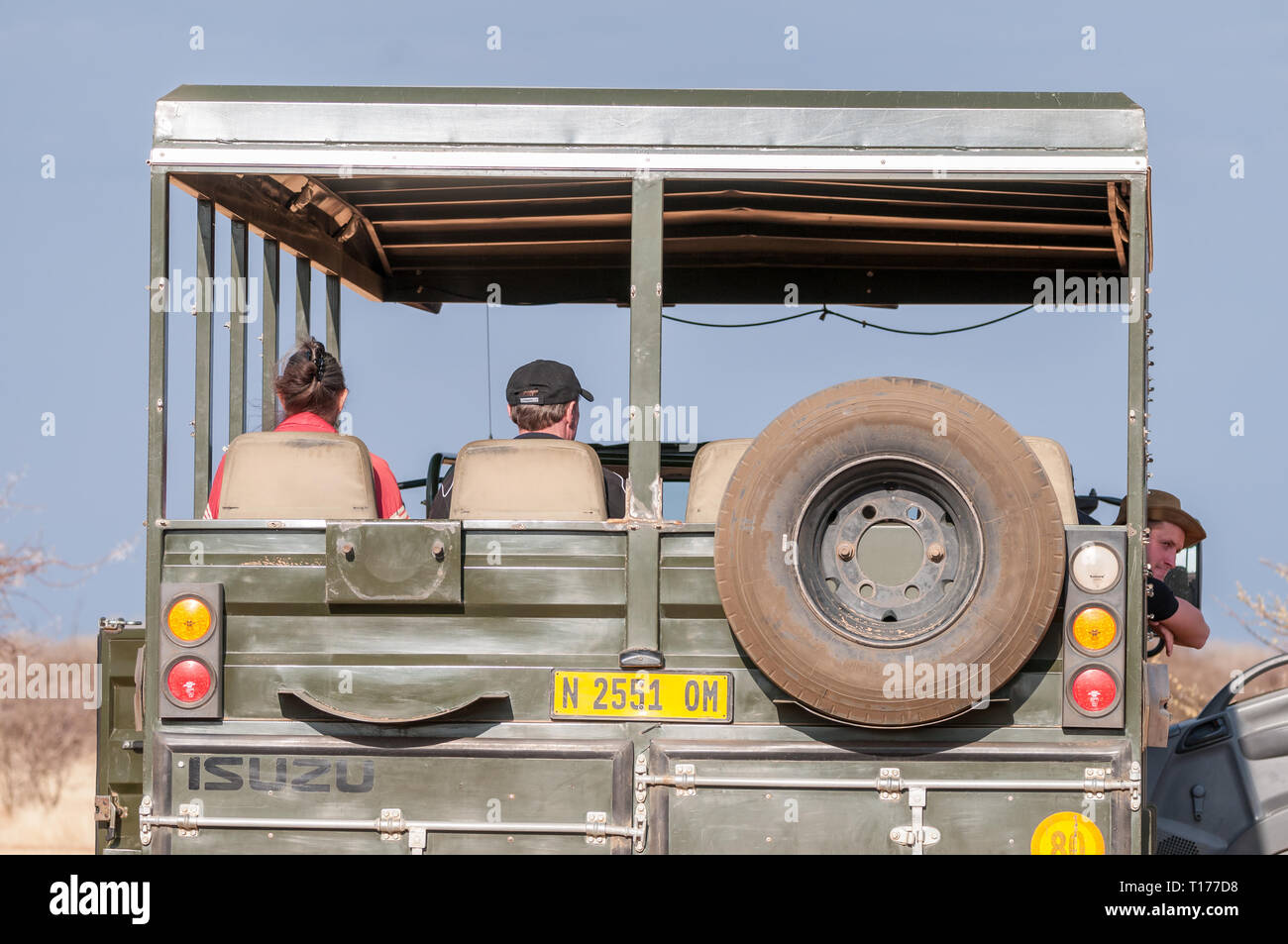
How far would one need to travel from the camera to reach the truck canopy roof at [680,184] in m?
4.31

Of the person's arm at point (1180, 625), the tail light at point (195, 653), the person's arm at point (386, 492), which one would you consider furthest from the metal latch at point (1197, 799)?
the tail light at point (195, 653)

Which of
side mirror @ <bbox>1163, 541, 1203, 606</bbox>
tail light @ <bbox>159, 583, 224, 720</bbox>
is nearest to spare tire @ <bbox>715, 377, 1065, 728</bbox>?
tail light @ <bbox>159, 583, 224, 720</bbox>

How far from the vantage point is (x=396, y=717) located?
4293 millimetres

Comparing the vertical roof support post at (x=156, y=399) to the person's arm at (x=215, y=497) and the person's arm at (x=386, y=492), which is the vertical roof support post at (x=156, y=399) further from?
the person's arm at (x=386, y=492)

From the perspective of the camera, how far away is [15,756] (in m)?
11.3

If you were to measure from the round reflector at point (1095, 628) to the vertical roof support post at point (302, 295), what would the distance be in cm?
329

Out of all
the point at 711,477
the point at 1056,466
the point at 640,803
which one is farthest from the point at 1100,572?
the point at 640,803

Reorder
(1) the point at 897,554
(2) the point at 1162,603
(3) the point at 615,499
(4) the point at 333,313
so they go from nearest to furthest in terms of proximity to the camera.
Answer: (1) the point at 897,554
(3) the point at 615,499
(2) the point at 1162,603
(4) the point at 333,313

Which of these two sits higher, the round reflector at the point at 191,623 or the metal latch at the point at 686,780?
the round reflector at the point at 191,623

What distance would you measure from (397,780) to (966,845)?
5.01 ft

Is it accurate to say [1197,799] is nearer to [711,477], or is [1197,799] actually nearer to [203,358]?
[711,477]

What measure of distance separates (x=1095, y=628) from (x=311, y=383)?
98.8 inches

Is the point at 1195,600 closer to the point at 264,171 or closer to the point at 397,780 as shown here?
the point at 397,780
